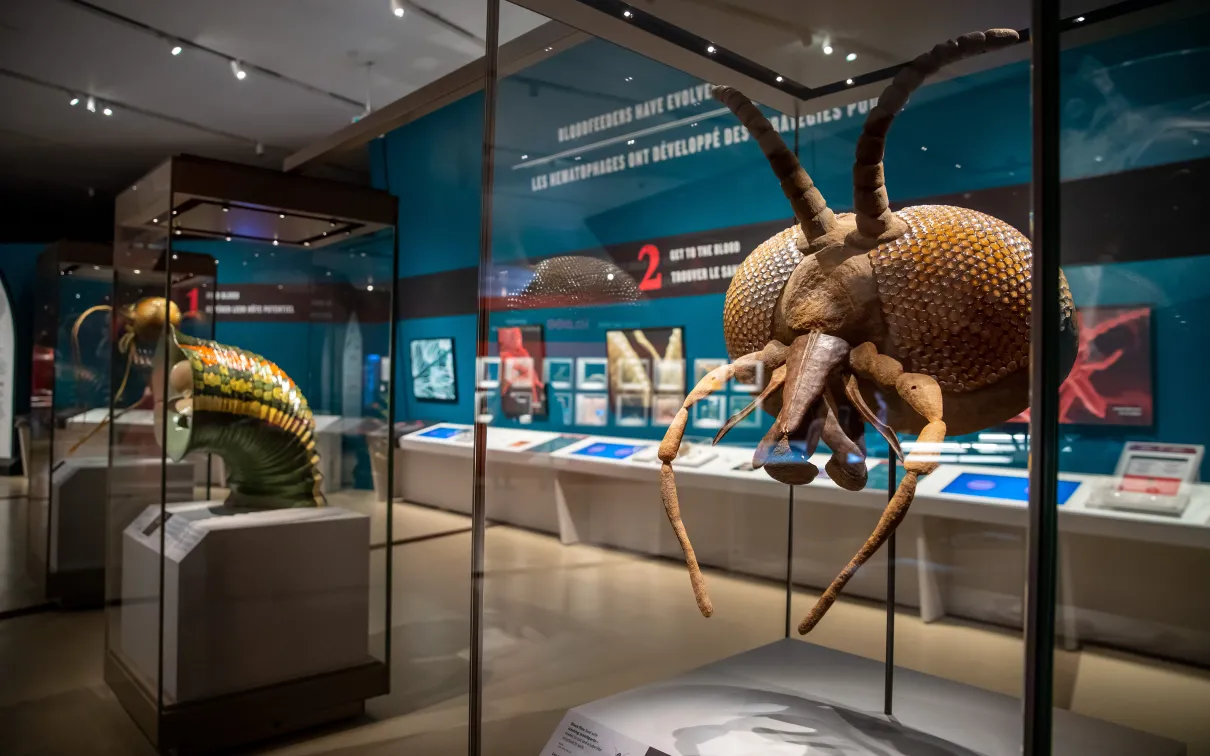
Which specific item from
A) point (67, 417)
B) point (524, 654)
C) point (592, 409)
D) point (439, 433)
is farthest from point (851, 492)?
point (67, 417)

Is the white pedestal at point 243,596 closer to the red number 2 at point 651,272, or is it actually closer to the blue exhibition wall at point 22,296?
the blue exhibition wall at point 22,296

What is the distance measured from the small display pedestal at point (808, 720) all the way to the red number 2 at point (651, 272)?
2.50ft

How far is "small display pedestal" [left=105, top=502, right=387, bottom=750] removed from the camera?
2.07 meters

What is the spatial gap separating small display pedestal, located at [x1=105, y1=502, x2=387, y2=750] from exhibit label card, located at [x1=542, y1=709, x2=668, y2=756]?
4.21 feet

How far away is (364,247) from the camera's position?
2396 millimetres

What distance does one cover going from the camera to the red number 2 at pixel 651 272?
167 cm

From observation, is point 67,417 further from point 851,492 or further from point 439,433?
point 851,492

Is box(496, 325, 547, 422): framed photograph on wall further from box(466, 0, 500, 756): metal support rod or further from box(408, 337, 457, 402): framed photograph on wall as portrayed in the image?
box(408, 337, 457, 402): framed photograph on wall

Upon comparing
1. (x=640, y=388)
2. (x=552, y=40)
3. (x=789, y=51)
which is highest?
(x=552, y=40)

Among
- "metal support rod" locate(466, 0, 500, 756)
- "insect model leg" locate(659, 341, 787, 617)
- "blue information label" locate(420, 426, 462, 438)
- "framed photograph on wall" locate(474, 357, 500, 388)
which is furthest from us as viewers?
"blue information label" locate(420, 426, 462, 438)

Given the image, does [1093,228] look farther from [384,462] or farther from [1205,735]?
[384,462]

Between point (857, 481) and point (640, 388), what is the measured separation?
0.72m

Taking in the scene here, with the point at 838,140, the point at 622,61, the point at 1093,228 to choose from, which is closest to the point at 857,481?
the point at 1093,228

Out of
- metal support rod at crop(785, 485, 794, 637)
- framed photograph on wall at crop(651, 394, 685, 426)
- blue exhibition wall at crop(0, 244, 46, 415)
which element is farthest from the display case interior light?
metal support rod at crop(785, 485, 794, 637)
